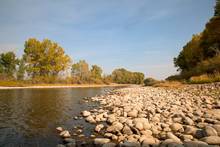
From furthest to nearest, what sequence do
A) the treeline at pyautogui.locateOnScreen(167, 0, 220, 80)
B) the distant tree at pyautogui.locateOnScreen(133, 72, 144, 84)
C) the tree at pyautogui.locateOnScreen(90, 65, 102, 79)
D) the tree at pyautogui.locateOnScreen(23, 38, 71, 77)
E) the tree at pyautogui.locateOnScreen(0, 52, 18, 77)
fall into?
the distant tree at pyautogui.locateOnScreen(133, 72, 144, 84)
the tree at pyautogui.locateOnScreen(90, 65, 102, 79)
the tree at pyautogui.locateOnScreen(0, 52, 18, 77)
the tree at pyautogui.locateOnScreen(23, 38, 71, 77)
the treeline at pyautogui.locateOnScreen(167, 0, 220, 80)

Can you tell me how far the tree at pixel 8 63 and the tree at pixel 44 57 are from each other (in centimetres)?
602

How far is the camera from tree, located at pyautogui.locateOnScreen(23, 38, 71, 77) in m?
54.2

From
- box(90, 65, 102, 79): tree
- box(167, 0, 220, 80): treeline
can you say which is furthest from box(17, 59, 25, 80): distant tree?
box(167, 0, 220, 80): treeline

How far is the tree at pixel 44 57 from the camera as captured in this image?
178 feet

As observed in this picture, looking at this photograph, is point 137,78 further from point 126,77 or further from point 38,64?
point 38,64

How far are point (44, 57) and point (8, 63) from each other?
13325 mm

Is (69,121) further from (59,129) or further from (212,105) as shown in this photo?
(212,105)

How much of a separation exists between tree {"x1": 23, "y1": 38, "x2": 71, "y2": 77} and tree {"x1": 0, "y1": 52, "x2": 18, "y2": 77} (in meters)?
6.02

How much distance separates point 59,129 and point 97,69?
260 ft

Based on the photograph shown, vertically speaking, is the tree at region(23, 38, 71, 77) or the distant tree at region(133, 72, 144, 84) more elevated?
the tree at region(23, 38, 71, 77)

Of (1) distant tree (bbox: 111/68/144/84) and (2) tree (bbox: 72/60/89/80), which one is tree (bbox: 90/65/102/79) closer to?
(2) tree (bbox: 72/60/89/80)

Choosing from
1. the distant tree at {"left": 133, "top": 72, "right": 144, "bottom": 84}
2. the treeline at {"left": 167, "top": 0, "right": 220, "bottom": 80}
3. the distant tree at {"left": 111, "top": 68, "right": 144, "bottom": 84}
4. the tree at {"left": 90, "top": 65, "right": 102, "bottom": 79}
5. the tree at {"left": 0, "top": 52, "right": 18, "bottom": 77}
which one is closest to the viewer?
the treeline at {"left": 167, "top": 0, "right": 220, "bottom": 80}

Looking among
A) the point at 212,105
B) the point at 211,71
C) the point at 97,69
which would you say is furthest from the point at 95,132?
the point at 97,69

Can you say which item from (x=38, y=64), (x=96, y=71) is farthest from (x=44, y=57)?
(x=96, y=71)
